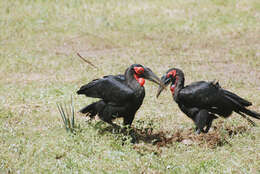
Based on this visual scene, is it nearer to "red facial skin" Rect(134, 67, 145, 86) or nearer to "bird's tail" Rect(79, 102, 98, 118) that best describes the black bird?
"red facial skin" Rect(134, 67, 145, 86)

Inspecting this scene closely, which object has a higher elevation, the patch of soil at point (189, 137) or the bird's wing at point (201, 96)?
the bird's wing at point (201, 96)

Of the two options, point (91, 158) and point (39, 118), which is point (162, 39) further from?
point (91, 158)

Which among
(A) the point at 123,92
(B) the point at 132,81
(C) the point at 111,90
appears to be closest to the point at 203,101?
(B) the point at 132,81

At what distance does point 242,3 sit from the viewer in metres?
17.2

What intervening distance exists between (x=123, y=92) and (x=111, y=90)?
0.22m

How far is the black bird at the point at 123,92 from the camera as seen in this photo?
6301 millimetres

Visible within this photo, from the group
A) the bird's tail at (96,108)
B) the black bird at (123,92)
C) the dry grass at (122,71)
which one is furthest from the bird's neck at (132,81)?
the dry grass at (122,71)

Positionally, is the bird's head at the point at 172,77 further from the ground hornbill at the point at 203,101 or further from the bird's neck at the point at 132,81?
the bird's neck at the point at 132,81

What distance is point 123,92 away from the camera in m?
6.29

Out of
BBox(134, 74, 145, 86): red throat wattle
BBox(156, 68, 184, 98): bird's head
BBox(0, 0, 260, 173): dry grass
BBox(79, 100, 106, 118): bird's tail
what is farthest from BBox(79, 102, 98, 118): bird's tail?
BBox(156, 68, 184, 98): bird's head

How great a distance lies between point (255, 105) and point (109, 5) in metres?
10.4

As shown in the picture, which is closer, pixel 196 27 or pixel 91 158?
pixel 91 158

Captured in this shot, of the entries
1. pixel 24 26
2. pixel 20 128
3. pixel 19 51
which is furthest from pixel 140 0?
pixel 20 128

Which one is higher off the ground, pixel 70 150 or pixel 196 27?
pixel 70 150
